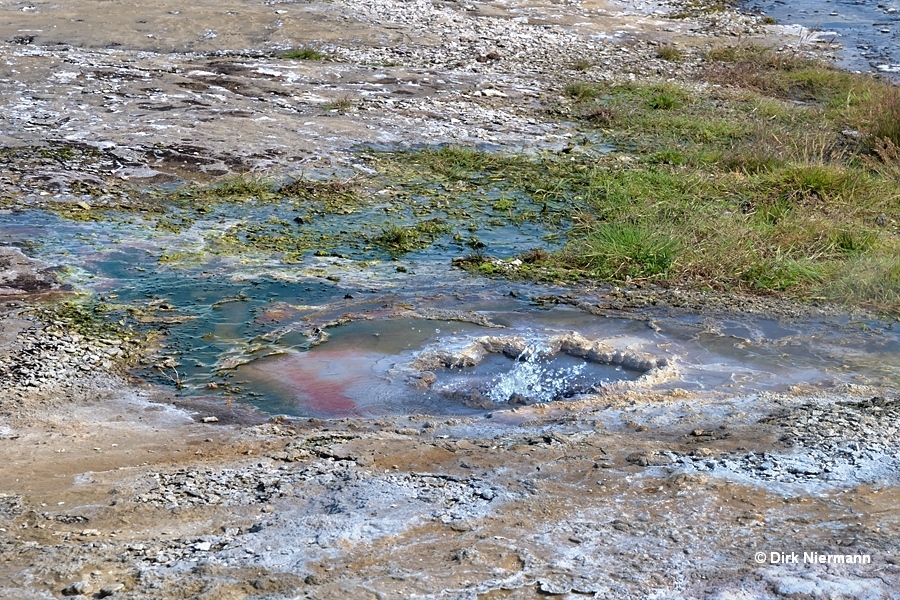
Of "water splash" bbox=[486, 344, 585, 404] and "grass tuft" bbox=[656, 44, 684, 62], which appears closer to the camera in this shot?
"water splash" bbox=[486, 344, 585, 404]

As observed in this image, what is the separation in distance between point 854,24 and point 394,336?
39.4 ft

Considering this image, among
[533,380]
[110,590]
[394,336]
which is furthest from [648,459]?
[110,590]

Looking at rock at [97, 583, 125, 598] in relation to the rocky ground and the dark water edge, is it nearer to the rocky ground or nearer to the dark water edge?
the rocky ground

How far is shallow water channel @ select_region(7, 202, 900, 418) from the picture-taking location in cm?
443

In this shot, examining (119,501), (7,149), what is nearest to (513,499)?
(119,501)

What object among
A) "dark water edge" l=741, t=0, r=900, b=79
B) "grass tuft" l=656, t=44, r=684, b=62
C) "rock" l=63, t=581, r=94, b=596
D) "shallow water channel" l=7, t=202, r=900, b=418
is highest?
"dark water edge" l=741, t=0, r=900, b=79

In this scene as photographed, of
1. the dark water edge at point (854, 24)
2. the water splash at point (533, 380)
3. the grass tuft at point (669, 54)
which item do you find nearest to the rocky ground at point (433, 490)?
the water splash at point (533, 380)

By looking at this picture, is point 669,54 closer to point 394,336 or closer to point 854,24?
point 854,24

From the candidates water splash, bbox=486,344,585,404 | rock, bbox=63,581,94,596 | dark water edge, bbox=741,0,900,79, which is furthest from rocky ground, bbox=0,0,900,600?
dark water edge, bbox=741,0,900,79

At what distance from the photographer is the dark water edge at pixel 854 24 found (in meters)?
12.1

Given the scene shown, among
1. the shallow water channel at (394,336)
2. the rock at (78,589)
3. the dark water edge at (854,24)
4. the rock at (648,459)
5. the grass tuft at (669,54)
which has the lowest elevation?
the shallow water channel at (394,336)

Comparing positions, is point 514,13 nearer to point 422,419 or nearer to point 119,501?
point 422,419

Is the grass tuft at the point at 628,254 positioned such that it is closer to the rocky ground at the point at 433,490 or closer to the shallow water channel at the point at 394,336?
the rocky ground at the point at 433,490

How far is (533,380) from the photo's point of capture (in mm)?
4520
